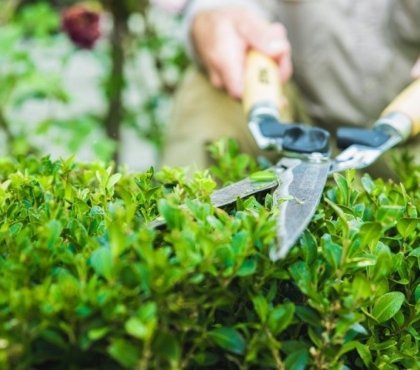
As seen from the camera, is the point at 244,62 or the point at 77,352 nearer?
the point at 77,352

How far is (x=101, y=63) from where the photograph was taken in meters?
3.09

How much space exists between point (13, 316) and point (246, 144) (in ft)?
3.90

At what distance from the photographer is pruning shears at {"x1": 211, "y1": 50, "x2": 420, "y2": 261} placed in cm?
94

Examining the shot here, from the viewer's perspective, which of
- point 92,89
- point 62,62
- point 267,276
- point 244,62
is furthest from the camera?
point 92,89

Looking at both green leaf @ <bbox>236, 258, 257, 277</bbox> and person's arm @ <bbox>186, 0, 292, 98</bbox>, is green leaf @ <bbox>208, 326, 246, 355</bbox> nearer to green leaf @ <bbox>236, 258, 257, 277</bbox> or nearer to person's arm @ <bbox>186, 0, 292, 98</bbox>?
green leaf @ <bbox>236, 258, 257, 277</bbox>

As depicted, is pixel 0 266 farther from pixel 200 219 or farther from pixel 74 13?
pixel 74 13

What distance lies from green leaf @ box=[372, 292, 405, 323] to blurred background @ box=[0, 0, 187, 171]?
4.36 feet

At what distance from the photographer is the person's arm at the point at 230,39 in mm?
1730

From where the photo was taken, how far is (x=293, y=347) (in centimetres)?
87

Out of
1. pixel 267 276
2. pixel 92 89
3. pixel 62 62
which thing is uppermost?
pixel 267 276

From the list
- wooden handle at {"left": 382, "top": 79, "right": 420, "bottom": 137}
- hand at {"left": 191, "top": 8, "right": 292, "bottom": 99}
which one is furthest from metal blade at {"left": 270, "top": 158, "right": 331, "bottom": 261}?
hand at {"left": 191, "top": 8, "right": 292, "bottom": 99}

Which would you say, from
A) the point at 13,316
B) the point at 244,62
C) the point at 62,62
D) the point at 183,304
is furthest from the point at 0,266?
the point at 62,62

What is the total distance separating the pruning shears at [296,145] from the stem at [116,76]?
1091 mm

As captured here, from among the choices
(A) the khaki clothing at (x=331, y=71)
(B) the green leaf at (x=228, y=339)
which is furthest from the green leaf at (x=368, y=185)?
(A) the khaki clothing at (x=331, y=71)
